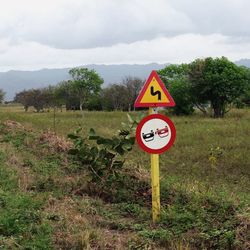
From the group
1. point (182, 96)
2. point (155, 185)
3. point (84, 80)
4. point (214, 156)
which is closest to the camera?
point (155, 185)

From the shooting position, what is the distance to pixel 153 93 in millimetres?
5570

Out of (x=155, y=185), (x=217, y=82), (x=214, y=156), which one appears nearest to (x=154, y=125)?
(x=155, y=185)

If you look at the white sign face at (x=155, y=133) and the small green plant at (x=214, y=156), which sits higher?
the white sign face at (x=155, y=133)

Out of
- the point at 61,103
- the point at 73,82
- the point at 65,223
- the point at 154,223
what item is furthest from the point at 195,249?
the point at 61,103

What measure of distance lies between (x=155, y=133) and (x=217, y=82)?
26.9m

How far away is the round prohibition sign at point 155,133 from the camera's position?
18.2 ft

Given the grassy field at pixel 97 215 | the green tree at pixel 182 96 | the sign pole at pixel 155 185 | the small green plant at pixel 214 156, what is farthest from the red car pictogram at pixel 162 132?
the green tree at pixel 182 96

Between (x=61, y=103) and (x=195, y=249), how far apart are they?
168 ft

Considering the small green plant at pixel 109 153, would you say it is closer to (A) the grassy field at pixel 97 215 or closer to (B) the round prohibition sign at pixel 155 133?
(A) the grassy field at pixel 97 215

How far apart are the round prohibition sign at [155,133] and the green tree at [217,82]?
26.9 m

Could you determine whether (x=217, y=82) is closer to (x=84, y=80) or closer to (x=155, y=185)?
(x=84, y=80)

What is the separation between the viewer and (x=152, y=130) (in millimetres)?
5559

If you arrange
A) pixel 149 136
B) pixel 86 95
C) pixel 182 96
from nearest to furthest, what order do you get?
1. pixel 149 136
2. pixel 182 96
3. pixel 86 95

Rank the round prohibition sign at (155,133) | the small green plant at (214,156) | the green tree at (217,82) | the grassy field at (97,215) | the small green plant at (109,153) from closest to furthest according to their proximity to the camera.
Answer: the grassy field at (97,215), the round prohibition sign at (155,133), the small green plant at (109,153), the small green plant at (214,156), the green tree at (217,82)
